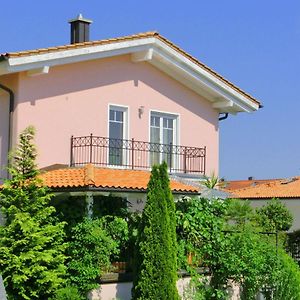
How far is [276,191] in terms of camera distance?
49.8m

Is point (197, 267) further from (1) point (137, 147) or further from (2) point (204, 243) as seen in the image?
(1) point (137, 147)

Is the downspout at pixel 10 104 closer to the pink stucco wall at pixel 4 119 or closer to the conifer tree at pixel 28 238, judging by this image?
the pink stucco wall at pixel 4 119

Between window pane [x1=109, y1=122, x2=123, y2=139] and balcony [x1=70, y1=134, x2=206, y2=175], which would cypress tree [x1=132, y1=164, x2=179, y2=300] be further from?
window pane [x1=109, y1=122, x2=123, y2=139]

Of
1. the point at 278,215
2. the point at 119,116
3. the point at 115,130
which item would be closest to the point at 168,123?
the point at 119,116

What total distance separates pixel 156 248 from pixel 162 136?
7721mm

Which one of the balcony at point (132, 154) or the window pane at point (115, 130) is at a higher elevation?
the window pane at point (115, 130)

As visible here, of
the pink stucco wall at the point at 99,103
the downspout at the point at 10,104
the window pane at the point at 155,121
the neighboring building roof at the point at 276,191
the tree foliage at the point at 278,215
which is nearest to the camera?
the downspout at the point at 10,104

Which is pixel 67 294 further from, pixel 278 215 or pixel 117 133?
pixel 278 215

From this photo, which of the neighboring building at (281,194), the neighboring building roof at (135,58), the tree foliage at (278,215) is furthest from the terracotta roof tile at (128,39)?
the neighboring building at (281,194)

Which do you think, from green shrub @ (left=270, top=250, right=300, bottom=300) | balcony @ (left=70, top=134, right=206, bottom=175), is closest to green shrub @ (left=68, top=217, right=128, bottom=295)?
balcony @ (left=70, top=134, right=206, bottom=175)

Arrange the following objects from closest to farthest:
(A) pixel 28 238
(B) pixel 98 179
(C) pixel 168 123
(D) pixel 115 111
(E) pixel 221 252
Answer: (A) pixel 28 238 < (B) pixel 98 179 < (E) pixel 221 252 < (D) pixel 115 111 < (C) pixel 168 123

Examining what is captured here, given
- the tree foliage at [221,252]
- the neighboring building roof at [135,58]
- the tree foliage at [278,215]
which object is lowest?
the tree foliage at [221,252]

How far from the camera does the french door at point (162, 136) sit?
23.1m

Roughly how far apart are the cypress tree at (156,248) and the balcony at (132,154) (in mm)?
4424
